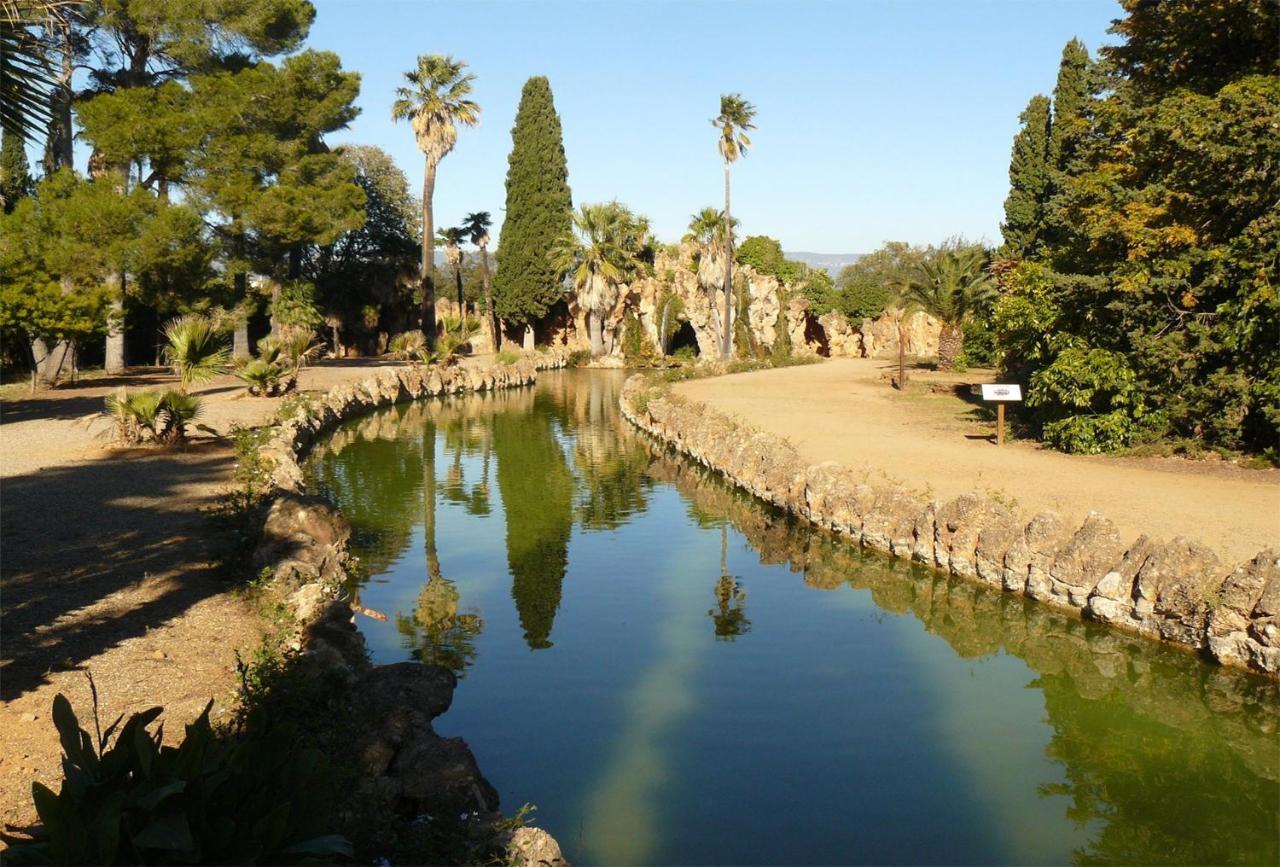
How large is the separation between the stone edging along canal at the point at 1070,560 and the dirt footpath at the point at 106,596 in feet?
28.3

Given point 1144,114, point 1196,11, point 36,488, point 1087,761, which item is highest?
point 1196,11

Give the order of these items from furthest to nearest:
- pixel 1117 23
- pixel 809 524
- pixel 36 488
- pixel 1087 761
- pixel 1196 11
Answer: pixel 1117 23 < pixel 1196 11 < pixel 809 524 < pixel 36 488 < pixel 1087 761

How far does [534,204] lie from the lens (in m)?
54.8

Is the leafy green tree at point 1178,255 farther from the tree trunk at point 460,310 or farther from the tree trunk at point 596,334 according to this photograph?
the tree trunk at point 596,334

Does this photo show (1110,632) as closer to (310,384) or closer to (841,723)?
(841,723)

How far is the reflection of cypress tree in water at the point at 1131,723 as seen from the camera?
7.11 metres

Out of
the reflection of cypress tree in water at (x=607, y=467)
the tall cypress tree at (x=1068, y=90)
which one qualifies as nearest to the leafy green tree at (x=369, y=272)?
the reflection of cypress tree in water at (x=607, y=467)

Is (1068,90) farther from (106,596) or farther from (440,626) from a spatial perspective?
(106,596)

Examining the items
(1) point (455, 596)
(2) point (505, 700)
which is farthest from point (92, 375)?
(2) point (505, 700)

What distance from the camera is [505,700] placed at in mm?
9188

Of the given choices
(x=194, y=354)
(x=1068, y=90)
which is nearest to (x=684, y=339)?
(x=1068, y=90)

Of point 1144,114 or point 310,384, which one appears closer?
point 1144,114

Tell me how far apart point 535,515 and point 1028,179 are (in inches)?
1100

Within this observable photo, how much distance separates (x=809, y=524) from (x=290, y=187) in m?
29.5
